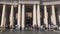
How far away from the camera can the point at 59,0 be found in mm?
49719

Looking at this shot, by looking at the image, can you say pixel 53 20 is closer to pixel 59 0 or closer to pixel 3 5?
pixel 59 0

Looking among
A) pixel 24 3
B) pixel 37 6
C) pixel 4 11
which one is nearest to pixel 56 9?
pixel 37 6

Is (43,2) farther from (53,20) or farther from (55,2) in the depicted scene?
(53,20)

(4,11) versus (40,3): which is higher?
(40,3)

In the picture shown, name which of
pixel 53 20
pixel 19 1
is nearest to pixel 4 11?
pixel 19 1

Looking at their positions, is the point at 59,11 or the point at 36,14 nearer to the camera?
the point at 36,14

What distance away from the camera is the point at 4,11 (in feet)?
161

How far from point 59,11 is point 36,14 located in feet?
35.9

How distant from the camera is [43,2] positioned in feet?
167

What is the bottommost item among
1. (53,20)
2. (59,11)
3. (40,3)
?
(53,20)

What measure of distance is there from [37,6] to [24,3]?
5.25 meters

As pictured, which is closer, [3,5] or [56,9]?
[3,5]

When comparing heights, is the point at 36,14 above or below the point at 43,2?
below

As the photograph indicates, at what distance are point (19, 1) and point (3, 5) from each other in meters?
6.71
